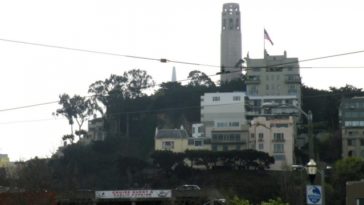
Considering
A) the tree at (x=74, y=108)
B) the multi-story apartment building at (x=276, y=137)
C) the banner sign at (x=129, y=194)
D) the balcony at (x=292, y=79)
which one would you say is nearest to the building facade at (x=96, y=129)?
the tree at (x=74, y=108)

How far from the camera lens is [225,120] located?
105 metres

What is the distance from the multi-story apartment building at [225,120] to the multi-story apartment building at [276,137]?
6.44ft

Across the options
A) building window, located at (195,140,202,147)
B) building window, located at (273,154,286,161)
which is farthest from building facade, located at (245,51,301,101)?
building window, located at (273,154,286,161)

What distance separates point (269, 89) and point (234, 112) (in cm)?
746

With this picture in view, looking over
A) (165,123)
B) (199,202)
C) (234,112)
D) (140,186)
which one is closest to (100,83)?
(165,123)

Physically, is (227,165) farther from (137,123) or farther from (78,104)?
(78,104)

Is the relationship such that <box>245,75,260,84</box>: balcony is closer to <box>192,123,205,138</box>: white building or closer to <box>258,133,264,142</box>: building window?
<box>192,123,205,138</box>: white building

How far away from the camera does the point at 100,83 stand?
405ft

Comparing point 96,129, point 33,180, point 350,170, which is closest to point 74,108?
point 96,129

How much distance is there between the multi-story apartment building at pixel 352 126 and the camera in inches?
3797

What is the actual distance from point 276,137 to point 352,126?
9356mm

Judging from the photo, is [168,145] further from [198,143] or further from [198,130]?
[198,130]

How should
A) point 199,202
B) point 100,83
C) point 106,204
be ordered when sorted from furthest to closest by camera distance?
point 100,83, point 106,204, point 199,202

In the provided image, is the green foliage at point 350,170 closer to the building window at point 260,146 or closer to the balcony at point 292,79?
the building window at point 260,146
